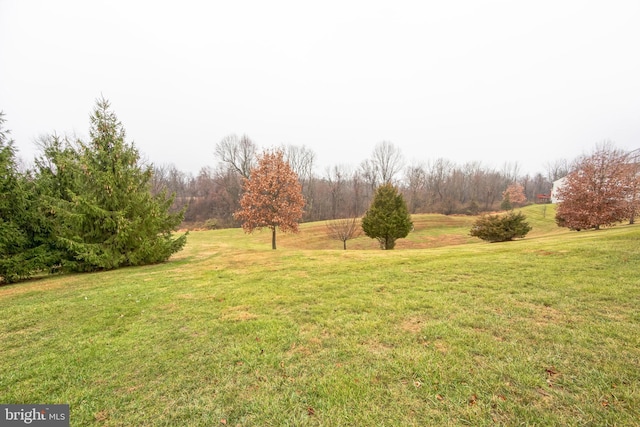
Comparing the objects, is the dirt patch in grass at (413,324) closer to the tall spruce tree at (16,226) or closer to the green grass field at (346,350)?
the green grass field at (346,350)

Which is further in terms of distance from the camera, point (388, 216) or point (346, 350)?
point (388, 216)

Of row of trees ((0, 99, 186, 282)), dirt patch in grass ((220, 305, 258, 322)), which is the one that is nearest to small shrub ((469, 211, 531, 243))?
dirt patch in grass ((220, 305, 258, 322))

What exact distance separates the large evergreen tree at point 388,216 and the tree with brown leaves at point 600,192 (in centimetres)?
1022

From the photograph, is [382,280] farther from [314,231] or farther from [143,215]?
[314,231]

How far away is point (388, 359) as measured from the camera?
2.88 m

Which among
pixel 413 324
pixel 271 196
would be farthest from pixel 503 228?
pixel 413 324

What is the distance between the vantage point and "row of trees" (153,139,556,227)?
4228 centimetres

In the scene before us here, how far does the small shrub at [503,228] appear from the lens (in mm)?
16234

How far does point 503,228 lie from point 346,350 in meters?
18.0

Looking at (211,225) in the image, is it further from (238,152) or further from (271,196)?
(271,196)

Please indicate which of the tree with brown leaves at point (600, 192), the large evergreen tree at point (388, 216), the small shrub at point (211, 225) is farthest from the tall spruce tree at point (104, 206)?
the small shrub at point (211, 225)

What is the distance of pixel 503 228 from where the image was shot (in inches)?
645

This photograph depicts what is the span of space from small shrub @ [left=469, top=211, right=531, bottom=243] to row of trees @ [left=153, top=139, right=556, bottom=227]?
2018 centimetres

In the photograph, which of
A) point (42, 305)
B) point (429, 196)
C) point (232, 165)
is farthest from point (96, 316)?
point (429, 196)
